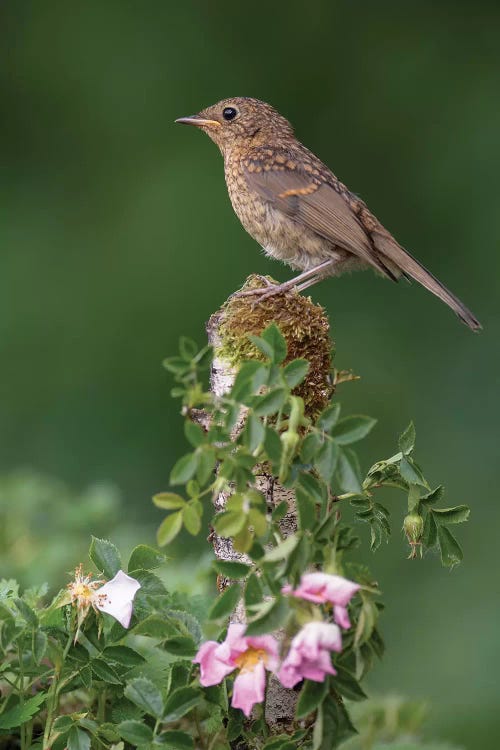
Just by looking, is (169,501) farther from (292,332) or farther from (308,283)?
(308,283)

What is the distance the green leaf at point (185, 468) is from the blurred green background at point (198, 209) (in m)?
4.10

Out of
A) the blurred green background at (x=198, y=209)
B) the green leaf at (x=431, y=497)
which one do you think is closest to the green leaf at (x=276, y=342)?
the green leaf at (x=431, y=497)

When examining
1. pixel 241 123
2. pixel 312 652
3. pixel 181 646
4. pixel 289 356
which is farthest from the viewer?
pixel 241 123

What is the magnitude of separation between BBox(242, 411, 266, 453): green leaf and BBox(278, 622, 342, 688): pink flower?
0.72 ft

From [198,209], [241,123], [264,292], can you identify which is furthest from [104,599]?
[198,209]

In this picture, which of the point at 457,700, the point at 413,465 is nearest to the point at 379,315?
the point at 457,700

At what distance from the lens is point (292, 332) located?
1.86 meters

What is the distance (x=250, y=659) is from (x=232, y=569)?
0.12 metres

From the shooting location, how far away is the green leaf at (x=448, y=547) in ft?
5.49

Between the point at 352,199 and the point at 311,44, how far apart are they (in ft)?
11.5

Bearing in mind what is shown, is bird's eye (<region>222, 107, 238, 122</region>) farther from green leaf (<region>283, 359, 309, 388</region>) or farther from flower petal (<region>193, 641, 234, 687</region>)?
flower petal (<region>193, 641, 234, 687</region>)

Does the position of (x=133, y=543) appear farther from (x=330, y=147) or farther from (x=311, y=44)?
(x=311, y=44)

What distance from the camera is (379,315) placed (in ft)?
19.7

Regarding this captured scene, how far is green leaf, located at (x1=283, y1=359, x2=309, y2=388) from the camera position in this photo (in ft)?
4.80
